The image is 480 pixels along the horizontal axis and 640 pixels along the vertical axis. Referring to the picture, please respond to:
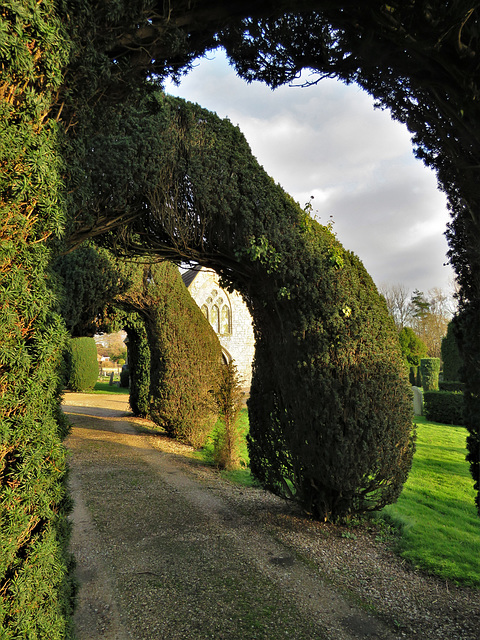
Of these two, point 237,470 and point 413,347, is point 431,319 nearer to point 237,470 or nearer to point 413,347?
point 413,347

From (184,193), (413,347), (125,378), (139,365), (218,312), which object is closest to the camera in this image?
(184,193)

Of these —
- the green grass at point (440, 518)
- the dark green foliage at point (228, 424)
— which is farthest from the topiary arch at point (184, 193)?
the dark green foliage at point (228, 424)

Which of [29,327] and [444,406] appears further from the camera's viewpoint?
[444,406]

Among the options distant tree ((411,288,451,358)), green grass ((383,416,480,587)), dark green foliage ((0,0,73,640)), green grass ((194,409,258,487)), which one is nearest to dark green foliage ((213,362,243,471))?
green grass ((194,409,258,487))

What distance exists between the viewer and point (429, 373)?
20.1 metres

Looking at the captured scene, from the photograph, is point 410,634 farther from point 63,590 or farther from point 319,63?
point 319,63

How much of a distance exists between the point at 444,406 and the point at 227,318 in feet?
45.9

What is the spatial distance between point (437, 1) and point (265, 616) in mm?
4505

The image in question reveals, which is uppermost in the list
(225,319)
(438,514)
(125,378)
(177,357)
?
(225,319)

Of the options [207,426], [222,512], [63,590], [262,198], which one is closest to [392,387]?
[262,198]

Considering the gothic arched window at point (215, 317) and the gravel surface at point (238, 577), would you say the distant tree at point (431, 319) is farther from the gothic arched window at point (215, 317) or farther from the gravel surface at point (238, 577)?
the gravel surface at point (238, 577)

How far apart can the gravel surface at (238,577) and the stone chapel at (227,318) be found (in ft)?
61.2

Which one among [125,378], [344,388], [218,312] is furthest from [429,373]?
[125,378]

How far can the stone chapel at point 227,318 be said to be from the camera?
2450 centimetres
